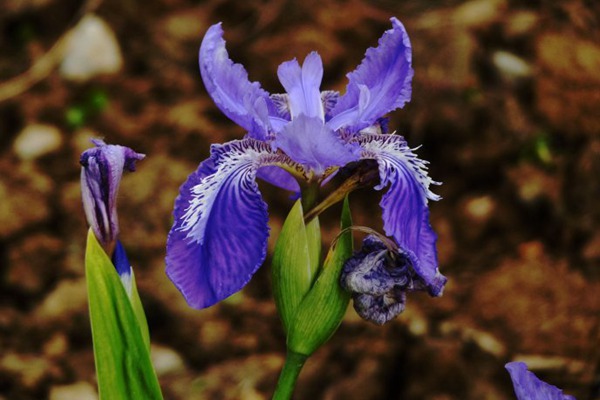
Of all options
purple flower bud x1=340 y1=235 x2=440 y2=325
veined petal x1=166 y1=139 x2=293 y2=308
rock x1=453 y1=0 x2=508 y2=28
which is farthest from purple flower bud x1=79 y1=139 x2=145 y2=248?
rock x1=453 y1=0 x2=508 y2=28

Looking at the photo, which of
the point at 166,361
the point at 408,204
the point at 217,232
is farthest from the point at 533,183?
the point at 217,232

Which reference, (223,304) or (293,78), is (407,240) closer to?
(293,78)

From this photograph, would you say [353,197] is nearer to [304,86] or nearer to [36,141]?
[36,141]

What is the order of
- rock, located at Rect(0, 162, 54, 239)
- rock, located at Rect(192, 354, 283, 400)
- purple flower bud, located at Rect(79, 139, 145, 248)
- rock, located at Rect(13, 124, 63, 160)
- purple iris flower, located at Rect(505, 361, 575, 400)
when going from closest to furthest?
purple iris flower, located at Rect(505, 361, 575, 400)
purple flower bud, located at Rect(79, 139, 145, 248)
rock, located at Rect(192, 354, 283, 400)
rock, located at Rect(0, 162, 54, 239)
rock, located at Rect(13, 124, 63, 160)

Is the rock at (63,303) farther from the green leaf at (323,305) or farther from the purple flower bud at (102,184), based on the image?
the green leaf at (323,305)

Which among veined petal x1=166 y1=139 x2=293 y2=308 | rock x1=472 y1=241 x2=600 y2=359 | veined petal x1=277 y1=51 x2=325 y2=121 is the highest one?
veined petal x1=277 y1=51 x2=325 y2=121

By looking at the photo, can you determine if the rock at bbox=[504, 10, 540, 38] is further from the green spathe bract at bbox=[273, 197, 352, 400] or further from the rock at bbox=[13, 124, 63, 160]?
the green spathe bract at bbox=[273, 197, 352, 400]

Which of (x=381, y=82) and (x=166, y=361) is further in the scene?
(x=166, y=361)
